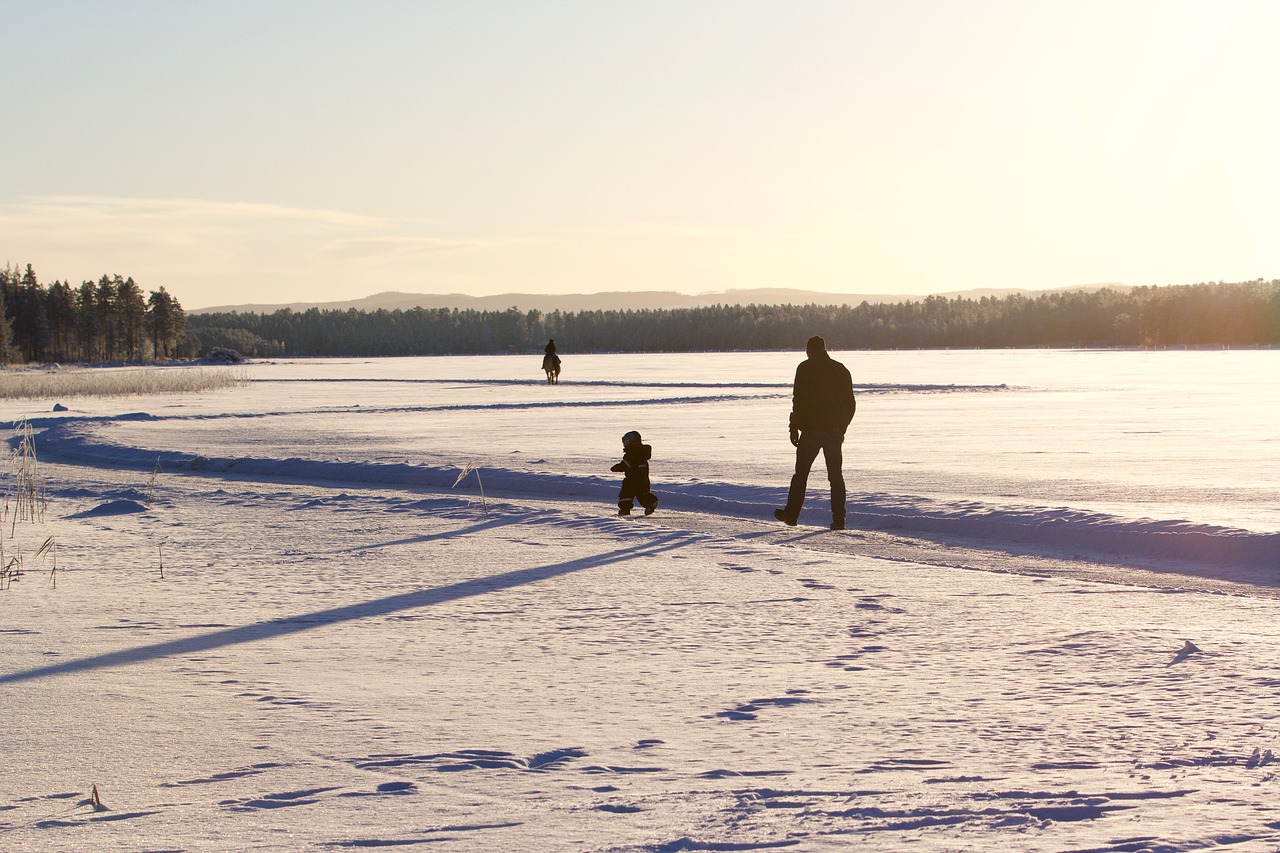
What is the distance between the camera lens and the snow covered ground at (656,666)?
4.20 m

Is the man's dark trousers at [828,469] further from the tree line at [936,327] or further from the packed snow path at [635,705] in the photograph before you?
the tree line at [936,327]

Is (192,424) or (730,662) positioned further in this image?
(192,424)

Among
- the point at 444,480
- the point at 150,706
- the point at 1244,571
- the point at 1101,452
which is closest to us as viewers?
the point at 150,706

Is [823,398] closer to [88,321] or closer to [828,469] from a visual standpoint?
[828,469]

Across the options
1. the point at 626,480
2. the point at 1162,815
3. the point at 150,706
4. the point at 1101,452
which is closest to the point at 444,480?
the point at 626,480

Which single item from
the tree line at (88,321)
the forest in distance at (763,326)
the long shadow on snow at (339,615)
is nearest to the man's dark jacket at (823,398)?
the long shadow on snow at (339,615)

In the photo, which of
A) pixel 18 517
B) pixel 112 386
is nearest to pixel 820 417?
pixel 18 517

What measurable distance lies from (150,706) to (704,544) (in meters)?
5.91

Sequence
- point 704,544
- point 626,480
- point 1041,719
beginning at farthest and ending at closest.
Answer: point 626,480 → point 704,544 → point 1041,719

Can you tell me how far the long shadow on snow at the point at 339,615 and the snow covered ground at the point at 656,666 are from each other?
4 centimetres

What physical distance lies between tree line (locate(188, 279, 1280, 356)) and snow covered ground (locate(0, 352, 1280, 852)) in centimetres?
12075

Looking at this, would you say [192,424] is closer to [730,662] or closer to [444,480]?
[444,480]

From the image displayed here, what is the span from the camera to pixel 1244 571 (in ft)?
30.2

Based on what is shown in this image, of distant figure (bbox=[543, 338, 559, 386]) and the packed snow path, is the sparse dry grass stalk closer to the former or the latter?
the packed snow path
